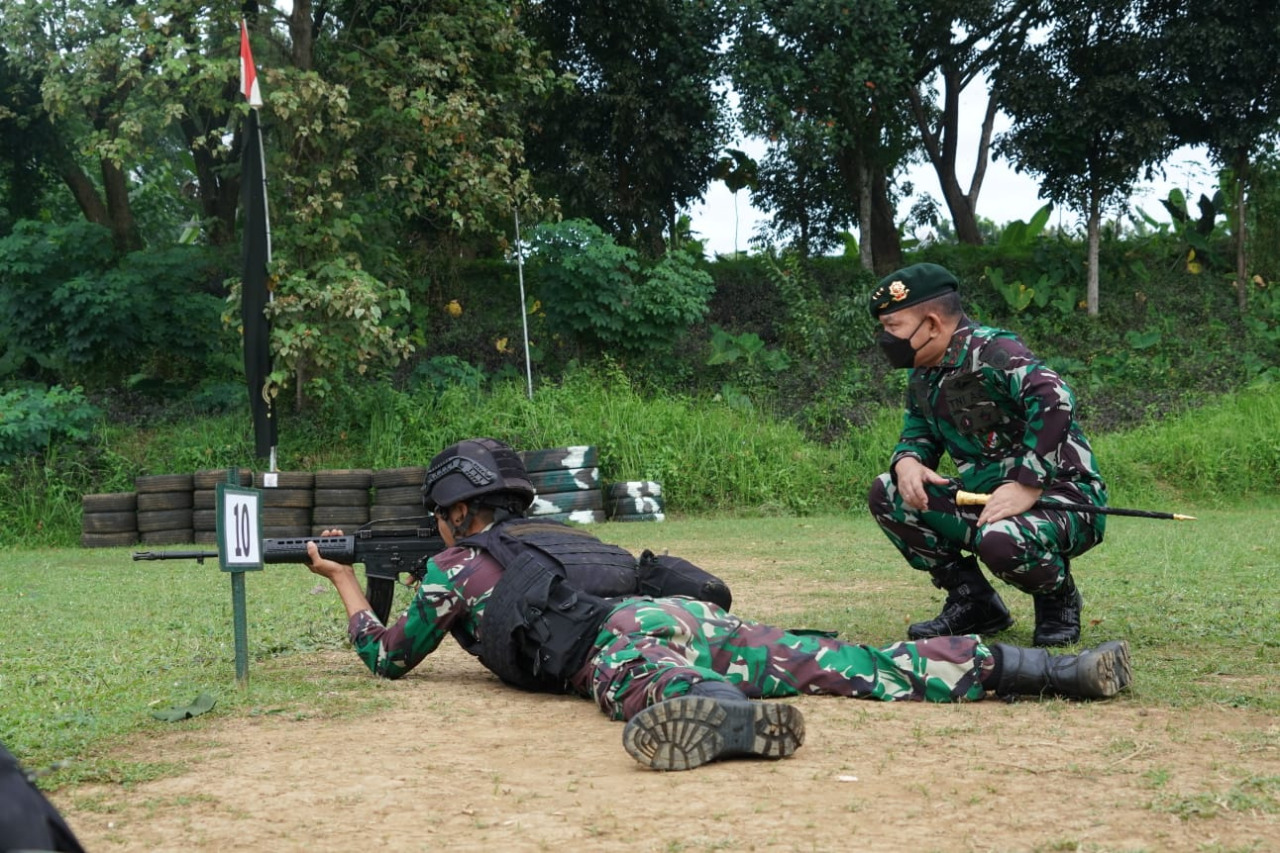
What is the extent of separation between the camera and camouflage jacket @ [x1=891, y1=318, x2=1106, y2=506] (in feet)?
17.2

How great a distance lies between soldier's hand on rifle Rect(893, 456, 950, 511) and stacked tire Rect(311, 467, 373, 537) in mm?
9277

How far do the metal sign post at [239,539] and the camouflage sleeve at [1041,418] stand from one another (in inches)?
115

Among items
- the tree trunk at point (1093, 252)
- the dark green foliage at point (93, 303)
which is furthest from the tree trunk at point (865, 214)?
the dark green foliage at point (93, 303)

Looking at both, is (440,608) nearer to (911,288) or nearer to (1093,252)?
(911,288)

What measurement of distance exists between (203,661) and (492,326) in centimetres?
1558

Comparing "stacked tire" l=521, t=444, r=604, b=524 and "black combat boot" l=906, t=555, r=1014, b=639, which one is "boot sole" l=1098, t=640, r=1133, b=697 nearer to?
"black combat boot" l=906, t=555, r=1014, b=639

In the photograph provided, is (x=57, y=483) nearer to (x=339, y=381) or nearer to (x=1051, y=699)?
(x=339, y=381)

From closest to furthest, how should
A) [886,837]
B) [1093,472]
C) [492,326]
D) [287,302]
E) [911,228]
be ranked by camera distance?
[886,837], [1093,472], [287,302], [492,326], [911,228]

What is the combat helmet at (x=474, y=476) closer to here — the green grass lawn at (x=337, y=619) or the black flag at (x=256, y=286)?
the green grass lawn at (x=337, y=619)

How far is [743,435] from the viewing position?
16.5 metres

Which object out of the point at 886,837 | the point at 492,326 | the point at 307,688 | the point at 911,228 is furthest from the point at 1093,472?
the point at 911,228

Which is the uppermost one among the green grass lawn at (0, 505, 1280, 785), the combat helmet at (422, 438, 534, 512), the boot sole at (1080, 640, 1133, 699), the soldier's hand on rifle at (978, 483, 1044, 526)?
the combat helmet at (422, 438, 534, 512)

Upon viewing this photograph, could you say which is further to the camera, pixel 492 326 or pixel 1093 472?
pixel 492 326

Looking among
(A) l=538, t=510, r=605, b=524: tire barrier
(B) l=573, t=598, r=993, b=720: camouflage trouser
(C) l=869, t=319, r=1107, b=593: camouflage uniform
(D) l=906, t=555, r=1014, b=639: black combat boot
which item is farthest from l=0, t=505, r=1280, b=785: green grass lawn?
(A) l=538, t=510, r=605, b=524: tire barrier
